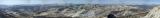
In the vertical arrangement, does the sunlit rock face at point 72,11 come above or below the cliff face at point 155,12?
above

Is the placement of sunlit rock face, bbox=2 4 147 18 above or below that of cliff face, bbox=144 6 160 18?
above

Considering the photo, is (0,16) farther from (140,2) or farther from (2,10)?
(140,2)

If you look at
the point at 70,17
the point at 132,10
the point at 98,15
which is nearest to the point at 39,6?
the point at 70,17

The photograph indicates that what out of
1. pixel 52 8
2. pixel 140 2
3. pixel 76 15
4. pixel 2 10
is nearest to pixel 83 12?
pixel 76 15

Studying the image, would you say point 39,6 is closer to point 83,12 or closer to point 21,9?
point 21,9
